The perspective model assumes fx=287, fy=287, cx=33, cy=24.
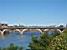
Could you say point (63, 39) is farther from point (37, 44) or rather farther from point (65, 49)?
point (37, 44)

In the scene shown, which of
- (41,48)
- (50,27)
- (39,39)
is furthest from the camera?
(50,27)

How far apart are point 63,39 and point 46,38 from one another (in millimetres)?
5351

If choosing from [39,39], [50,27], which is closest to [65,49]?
[39,39]

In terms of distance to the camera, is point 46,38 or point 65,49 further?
point 46,38

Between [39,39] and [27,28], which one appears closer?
[39,39]

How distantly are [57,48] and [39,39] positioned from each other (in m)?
7.44

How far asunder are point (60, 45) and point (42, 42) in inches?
255

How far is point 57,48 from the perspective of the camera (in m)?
18.3

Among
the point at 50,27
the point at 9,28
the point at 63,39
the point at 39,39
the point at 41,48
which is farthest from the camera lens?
the point at 9,28

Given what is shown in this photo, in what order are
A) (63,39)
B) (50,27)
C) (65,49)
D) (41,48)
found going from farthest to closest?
(50,27), (41,48), (63,39), (65,49)

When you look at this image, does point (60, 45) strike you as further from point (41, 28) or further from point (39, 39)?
point (41, 28)

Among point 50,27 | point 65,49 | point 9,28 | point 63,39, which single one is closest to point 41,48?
point 63,39

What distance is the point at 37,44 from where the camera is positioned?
24578 mm

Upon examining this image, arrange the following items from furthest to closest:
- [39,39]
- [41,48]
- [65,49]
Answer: [39,39] < [41,48] < [65,49]
